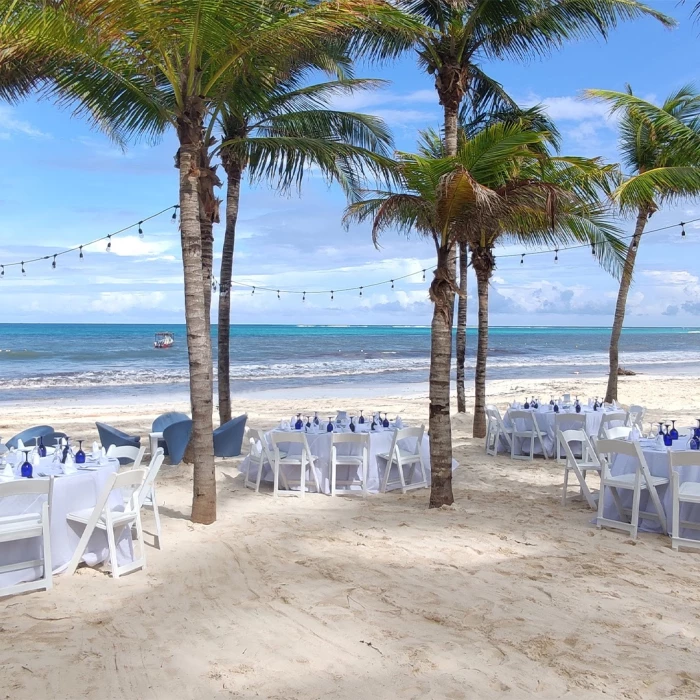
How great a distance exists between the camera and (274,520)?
5.83 meters

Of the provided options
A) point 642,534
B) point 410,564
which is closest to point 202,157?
point 410,564

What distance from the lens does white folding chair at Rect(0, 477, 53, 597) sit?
12.9 feet

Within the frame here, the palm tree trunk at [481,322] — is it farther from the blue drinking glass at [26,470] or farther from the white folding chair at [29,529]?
the white folding chair at [29,529]

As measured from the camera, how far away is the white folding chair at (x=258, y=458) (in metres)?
6.96

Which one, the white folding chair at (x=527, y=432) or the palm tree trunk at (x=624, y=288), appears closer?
the white folding chair at (x=527, y=432)

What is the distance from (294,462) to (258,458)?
0.53m

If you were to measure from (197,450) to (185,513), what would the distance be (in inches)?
33.8

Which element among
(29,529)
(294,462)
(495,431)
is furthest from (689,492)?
(29,529)

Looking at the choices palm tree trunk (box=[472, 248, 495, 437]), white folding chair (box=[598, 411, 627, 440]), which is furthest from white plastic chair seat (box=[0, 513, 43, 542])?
white folding chair (box=[598, 411, 627, 440])

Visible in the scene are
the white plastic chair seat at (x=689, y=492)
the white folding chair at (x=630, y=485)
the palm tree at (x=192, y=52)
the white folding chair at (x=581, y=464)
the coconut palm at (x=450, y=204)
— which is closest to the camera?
the palm tree at (x=192, y=52)

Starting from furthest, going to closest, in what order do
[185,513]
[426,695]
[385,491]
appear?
[385,491] → [185,513] → [426,695]

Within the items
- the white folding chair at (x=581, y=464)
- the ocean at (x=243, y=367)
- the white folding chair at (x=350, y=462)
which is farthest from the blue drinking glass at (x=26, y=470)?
the ocean at (x=243, y=367)

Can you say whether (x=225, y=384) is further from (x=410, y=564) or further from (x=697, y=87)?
(x=697, y=87)

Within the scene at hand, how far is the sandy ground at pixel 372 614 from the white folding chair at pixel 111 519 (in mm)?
124
